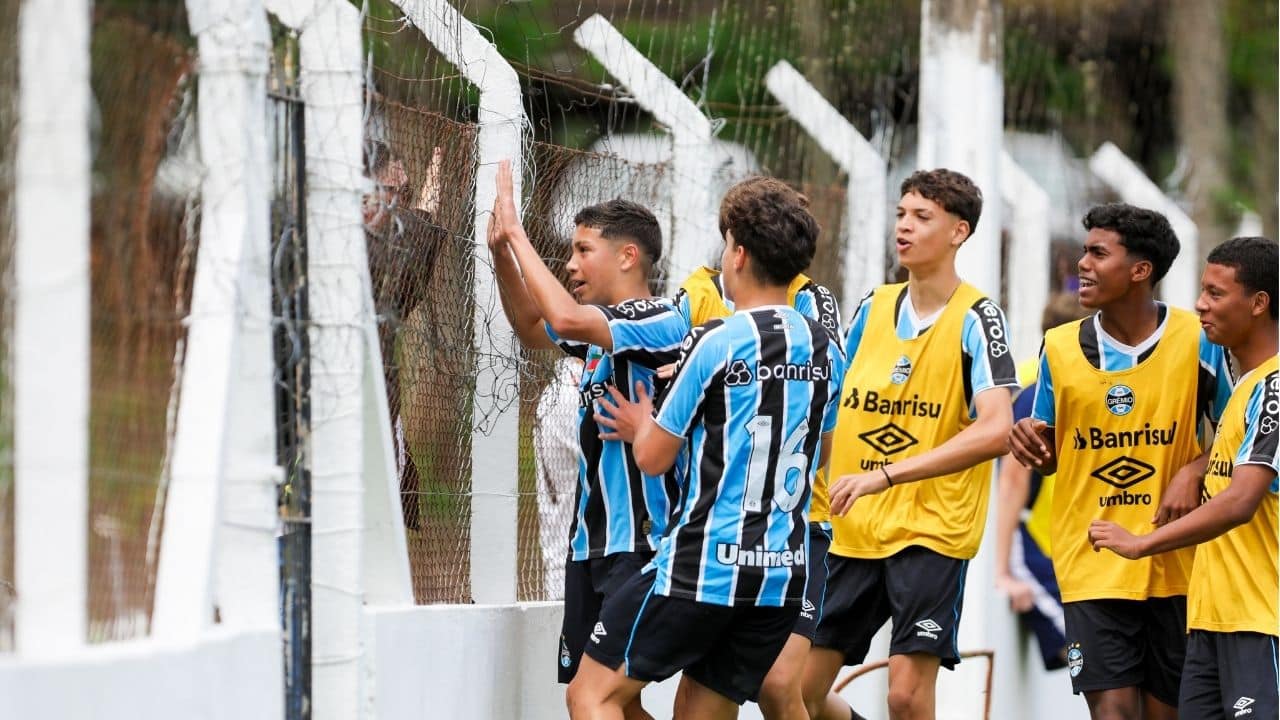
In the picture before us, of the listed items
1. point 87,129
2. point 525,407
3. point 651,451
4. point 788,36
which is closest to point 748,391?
point 651,451

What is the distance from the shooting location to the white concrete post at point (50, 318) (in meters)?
3.59

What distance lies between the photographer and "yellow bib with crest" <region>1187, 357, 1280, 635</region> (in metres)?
5.27

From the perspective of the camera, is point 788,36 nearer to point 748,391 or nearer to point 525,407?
point 525,407

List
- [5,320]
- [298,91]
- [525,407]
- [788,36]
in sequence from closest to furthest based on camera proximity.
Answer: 1. [5,320]
2. [298,91]
3. [525,407]
4. [788,36]

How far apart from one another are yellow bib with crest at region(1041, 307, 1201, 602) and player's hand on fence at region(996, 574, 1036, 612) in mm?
2628

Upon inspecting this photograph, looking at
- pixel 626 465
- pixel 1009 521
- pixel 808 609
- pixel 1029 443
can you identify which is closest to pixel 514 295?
pixel 626 465

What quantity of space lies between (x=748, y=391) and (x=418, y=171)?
1.18 metres

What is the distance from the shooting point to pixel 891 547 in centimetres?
605

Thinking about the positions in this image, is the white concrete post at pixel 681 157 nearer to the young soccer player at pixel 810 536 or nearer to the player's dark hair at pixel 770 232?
the young soccer player at pixel 810 536

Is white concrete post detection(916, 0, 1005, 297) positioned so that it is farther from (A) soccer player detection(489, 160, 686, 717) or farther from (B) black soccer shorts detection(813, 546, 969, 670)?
(A) soccer player detection(489, 160, 686, 717)

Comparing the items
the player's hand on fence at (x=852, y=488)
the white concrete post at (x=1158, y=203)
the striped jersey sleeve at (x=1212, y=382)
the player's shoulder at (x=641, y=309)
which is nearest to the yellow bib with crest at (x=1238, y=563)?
the striped jersey sleeve at (x=1212, y=382)

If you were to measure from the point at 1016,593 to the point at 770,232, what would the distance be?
4.27 m

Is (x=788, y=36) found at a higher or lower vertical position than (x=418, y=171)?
higher

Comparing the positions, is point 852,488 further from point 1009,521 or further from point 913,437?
point 1009,521
